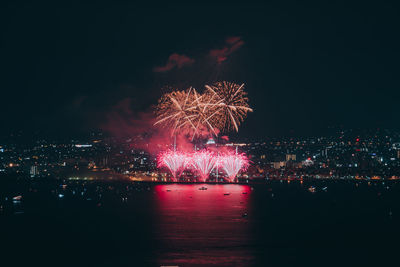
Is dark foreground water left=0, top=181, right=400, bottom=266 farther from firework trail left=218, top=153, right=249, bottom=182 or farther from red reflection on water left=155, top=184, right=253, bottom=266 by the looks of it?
firework trail left=218, top=153, right=249, bottom=182

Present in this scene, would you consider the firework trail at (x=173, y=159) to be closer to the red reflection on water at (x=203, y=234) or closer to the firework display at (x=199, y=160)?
the firework display at (x=199, y=160)

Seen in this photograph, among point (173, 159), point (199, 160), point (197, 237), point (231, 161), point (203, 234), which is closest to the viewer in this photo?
point (197, 237)

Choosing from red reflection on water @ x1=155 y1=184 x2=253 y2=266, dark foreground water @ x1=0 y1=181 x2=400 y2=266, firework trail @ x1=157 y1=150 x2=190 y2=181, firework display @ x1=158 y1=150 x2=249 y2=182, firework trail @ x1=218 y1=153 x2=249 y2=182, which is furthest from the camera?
firework trail @ x1=218 y1=153 x2=249 y2=182

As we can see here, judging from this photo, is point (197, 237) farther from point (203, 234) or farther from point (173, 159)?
point (173, 159)

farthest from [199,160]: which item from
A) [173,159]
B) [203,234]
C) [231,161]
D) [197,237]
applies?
[197,237]

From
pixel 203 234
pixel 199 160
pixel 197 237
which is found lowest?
pixel 197 237

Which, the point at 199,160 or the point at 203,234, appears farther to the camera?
the point at 199,160

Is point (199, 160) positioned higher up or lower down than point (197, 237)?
higher up

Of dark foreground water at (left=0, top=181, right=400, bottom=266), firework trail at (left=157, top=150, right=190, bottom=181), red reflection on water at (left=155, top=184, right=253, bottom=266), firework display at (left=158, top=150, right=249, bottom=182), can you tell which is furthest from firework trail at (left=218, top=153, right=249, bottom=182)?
dark foreground water at (left=0, top=181, right=400, bottom=266)

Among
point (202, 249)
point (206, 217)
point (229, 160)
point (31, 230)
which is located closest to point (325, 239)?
point (202, 249)

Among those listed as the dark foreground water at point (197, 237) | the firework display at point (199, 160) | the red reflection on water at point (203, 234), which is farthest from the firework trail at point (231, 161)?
the dark foreground water at point (197, 237)

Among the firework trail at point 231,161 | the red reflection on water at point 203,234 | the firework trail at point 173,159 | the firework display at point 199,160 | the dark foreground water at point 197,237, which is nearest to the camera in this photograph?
the red reflection on water at point 203,234

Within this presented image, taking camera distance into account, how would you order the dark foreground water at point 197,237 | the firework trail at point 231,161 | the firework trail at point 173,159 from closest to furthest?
the dark foreground water at point 197,237, the firework trail at point 173,159, the firework trail at point 231,161
